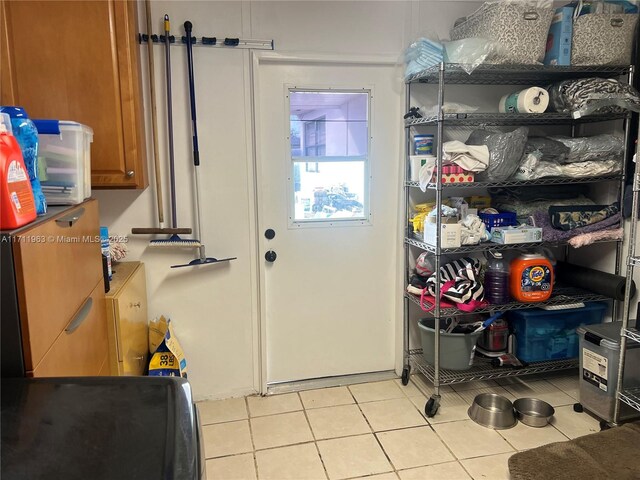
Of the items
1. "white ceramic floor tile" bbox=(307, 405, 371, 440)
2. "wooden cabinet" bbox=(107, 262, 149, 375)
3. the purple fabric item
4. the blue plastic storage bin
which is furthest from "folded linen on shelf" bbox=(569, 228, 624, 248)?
"wooden cabinet" bbox=(107, 262, 149, 375)

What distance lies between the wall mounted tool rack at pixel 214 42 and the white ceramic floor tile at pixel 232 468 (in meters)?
2.07

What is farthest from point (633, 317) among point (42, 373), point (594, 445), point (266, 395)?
point (42, 373)

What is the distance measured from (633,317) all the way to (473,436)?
4.11ft

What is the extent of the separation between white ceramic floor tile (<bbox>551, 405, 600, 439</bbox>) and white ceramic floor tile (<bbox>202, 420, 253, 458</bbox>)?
161 centimetres

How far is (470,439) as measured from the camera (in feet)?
7.91

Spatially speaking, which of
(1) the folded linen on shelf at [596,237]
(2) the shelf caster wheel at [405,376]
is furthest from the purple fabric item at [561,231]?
(2) the shelf caster wheel at [405,376]

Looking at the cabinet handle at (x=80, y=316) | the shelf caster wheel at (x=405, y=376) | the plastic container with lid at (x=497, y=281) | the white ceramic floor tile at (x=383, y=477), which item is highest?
the cabinet handle at (x=80, y=316)

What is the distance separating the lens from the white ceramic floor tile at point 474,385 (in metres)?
2.92

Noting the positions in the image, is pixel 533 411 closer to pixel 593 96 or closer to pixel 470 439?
pixel 470 439

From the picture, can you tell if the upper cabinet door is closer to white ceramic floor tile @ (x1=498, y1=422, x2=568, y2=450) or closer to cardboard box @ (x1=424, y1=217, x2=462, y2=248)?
cardboard box @ (x1=424, y1=217, x2=462, y2=248)

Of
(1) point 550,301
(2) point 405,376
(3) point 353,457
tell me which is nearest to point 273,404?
(3) point 353,457

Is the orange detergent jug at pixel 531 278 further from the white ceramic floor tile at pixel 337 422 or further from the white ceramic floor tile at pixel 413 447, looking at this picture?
the white ceramic floor tile at pixel 337 422

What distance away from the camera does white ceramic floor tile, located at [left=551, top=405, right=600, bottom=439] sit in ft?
8.05

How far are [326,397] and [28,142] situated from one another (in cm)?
214
